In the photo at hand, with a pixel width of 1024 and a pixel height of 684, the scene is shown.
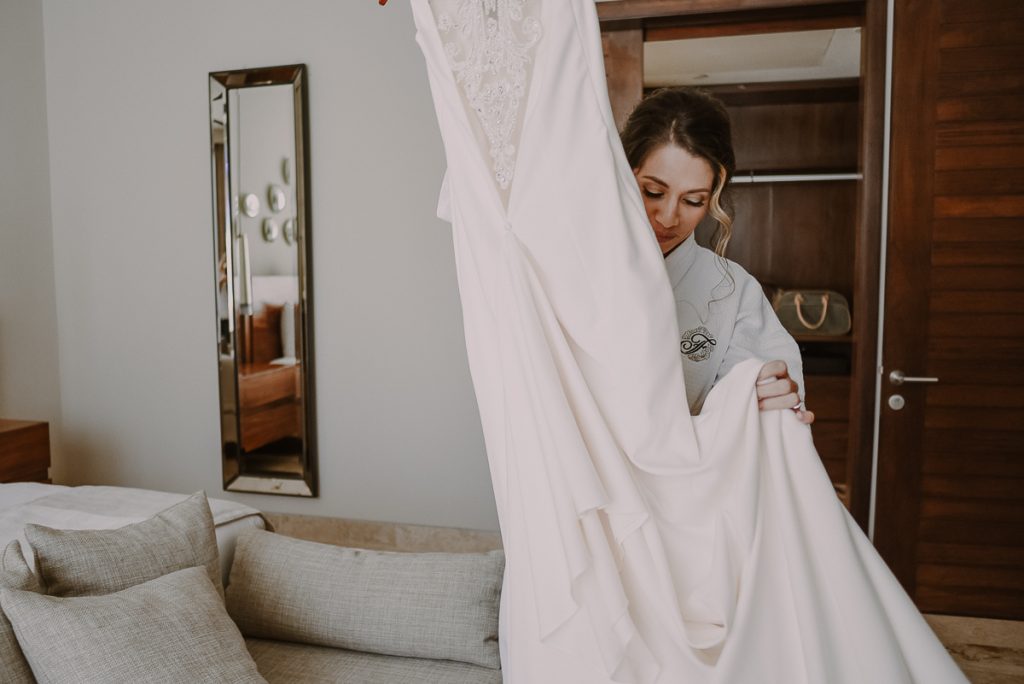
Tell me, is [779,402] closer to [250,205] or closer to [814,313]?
[814,313]

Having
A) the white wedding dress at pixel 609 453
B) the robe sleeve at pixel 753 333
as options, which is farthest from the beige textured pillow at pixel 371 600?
the robe sleeve at pixel 753 333

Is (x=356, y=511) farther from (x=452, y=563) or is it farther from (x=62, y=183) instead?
(x=62, y=183)

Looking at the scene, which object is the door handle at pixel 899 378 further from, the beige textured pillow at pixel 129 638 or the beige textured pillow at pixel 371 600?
the beige textured pillow at pixel 129 638

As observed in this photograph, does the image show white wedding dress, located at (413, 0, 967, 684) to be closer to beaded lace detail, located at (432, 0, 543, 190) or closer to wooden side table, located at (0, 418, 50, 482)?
beaded lace detail, located at (432, 0, 543, 190)

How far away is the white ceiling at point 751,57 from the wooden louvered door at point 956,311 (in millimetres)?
444

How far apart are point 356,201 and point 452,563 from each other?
1.98 metres

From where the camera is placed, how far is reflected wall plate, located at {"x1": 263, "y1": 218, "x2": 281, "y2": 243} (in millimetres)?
3242

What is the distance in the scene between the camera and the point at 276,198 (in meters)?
3.23

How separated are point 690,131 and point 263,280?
2.39 meters

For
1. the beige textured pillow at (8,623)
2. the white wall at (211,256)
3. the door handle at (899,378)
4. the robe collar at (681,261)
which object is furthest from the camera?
the white wall at (211,256)

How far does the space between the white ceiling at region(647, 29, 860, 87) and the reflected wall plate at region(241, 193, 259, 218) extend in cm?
181

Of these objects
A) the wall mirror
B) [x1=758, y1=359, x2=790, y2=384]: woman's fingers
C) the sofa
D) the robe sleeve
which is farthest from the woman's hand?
the wall mirror

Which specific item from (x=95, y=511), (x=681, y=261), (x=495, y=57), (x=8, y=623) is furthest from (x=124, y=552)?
(x=681, y=261)

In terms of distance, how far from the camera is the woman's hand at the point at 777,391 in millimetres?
1112
